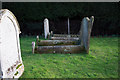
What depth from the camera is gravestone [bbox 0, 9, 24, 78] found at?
2.26 m

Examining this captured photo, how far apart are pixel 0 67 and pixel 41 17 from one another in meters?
8.69

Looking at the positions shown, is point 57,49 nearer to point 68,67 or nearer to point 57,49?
point 57,49

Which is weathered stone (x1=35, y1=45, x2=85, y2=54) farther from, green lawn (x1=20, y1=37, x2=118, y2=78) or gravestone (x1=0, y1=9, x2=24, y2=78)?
gravestone (x1=0, y1=9, x2=24, y2=78)

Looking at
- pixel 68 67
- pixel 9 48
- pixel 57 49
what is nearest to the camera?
pixel 9 48

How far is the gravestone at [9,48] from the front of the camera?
226 cm

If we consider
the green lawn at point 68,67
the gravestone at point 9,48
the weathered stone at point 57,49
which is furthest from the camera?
the weathered stone at point 57,49

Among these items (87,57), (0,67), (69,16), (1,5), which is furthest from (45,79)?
(1,5)

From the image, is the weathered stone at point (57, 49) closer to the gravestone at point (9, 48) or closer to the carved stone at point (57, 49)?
the carved stone at point (57, 49)

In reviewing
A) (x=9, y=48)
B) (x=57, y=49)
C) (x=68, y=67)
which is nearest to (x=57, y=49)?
(x=57, y=49)

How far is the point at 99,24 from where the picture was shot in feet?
32.9

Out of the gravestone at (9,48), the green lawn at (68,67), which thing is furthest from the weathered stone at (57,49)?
the gravestone at (9,48)

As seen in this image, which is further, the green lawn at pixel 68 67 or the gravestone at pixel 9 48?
the green lawn at pixel 68 67

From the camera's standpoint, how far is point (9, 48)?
100.0 inches

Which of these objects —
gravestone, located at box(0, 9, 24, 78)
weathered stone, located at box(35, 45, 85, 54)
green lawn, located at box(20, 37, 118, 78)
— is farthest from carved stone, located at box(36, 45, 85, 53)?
gravestone, located at box(0, 9, 24, 78)
